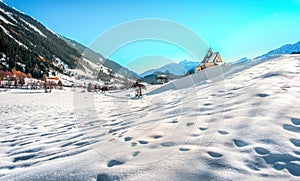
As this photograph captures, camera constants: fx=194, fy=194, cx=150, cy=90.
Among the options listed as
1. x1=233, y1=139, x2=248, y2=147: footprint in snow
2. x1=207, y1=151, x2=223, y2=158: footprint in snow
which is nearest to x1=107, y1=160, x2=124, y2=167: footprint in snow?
x1=207, y1=151, x2=223, y2=158: footprint in snow

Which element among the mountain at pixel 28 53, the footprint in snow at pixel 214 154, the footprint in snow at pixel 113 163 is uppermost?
the mountain at pixel 28 53

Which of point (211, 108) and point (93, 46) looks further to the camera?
point (211, 108)

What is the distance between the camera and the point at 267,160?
2316mm

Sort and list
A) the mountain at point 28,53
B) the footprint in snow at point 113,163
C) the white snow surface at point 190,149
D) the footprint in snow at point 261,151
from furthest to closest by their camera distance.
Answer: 1. the mountain at point 28,53
2. the footprint in snow at point 113,163
3. the footprint in snow at point 261,151
4. the white snow surface at point 190,149

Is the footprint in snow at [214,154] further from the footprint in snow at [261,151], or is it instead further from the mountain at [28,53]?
the mountain at [28,53]

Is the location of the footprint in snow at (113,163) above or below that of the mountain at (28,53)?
below

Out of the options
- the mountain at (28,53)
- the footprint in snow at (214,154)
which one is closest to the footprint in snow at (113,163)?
the footprint in snow at (214,154)

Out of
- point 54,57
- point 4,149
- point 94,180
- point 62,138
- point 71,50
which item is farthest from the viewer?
point 71,50

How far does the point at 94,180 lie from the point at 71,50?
203 metres

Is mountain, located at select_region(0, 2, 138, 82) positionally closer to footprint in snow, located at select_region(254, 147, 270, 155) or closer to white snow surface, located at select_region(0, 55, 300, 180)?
white snow surface, located at select_region(0, 55, 300, 180)


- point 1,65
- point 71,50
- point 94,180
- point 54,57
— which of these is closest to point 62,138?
point 94,180

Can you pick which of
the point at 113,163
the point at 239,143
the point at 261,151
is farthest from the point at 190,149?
the point at 113,163

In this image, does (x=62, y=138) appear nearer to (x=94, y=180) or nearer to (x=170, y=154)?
(x=94, y=180)

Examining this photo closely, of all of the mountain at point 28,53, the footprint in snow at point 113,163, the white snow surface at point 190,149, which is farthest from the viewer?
the mountain at point 28,53
